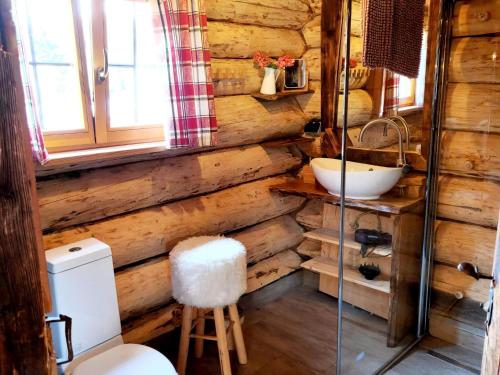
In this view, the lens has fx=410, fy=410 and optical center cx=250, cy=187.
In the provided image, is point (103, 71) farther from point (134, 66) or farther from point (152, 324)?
point (152, 324)

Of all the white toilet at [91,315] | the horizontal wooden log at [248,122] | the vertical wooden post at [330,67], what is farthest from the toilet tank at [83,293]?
the vertical wooden post at [330,67]

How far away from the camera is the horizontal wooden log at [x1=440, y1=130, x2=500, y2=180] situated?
2266 mm

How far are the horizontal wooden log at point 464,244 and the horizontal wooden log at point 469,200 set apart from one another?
5 centimetres

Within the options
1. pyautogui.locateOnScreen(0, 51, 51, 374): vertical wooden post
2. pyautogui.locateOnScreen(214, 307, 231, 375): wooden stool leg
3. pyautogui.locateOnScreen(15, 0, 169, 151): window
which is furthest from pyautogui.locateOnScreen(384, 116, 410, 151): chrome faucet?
pyautogui.locateOnScreen(0, 51, 51, 374): vertical wooden post

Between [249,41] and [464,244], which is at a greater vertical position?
[249,41]

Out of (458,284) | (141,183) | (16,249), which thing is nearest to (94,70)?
(141,183)

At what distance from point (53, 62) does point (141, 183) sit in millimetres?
724

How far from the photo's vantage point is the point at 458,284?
2.49 metres

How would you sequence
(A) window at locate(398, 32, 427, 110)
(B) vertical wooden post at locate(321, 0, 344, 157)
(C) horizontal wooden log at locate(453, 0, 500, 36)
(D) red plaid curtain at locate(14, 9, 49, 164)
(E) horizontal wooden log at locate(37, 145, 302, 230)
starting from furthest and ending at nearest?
(B) vertical wooden post at locate(321, 0, 344, 157) < (A) window at locate(398, 32, 427, 110) < (C) horizontal wooden log at locate(453, 0, 500, 36) < (E) horizontal wooden log at locate(37, 145, 302, 230) < (D) red plaid curtain at locate(14, 9, 49, 164)

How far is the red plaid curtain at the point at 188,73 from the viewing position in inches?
81.4

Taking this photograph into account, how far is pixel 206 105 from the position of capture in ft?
7.27

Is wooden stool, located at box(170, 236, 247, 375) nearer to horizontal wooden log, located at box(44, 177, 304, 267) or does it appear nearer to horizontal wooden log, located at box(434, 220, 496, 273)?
horizontal wooden log, located at box(44, 177, 304, 267)

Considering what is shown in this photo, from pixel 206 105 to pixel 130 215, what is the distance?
2.38ft

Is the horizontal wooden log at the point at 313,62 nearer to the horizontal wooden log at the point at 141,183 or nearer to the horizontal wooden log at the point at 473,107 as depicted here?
the horizontal wooden log at the point at 141,183
